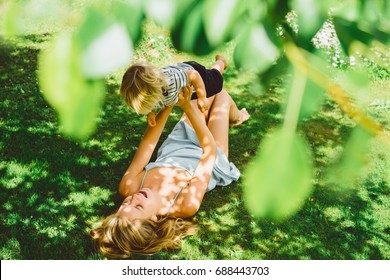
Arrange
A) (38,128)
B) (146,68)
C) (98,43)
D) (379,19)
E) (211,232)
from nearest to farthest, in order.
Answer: (98,43) → (379,19) → (146,68) → (211,232) → (38,128)

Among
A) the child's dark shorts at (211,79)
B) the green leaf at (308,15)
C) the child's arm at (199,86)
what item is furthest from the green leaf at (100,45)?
the child's dark shorts at (211,79)

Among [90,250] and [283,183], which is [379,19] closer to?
[283,183]

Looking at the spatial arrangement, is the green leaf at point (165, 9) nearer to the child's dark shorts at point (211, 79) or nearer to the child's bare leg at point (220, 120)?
the child's dark shorts at point (211, 79)

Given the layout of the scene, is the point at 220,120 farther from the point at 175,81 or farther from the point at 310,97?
the point at 310,97

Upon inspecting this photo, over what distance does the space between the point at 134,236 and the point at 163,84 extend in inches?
83.6

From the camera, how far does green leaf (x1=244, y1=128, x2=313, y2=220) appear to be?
0.34 m

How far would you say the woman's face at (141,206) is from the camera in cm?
375

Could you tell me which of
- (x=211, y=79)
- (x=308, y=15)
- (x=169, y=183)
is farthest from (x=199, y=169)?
(x=308, y=15)

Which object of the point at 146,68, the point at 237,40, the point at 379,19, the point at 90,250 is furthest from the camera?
the point at 90,250

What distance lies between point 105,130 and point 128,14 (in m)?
4.97

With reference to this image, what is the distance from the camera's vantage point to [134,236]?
3.53 metres

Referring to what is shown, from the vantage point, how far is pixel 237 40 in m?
0.46

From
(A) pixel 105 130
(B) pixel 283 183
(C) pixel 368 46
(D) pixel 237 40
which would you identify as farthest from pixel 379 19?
(A) pixel 105 130

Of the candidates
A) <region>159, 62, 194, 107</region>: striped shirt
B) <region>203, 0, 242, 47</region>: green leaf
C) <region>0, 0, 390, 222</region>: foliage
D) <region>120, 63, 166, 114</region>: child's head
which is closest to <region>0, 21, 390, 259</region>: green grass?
<region>159, 62, 194, 107</region>: striped shirt
